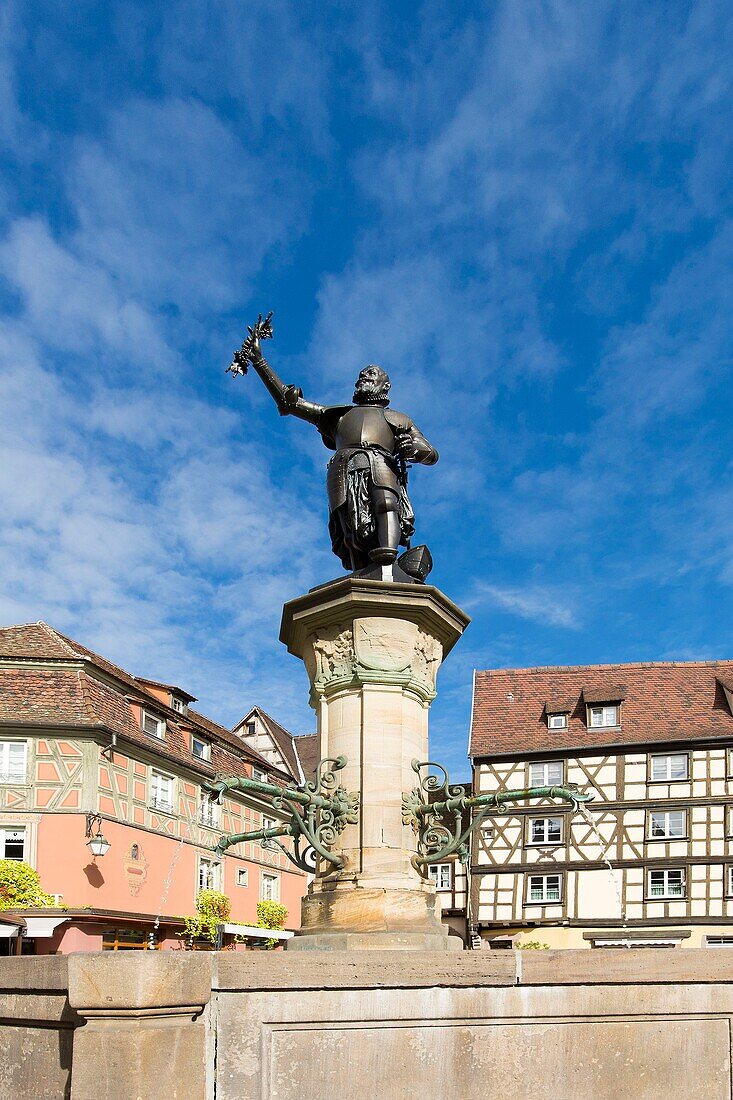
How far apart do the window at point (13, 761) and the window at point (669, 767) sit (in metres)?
19.7

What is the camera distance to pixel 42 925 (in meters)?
25.7

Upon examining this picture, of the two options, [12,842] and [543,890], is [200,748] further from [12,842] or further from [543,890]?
[543,890]

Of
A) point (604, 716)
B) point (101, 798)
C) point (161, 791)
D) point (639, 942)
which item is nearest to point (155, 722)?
point (161, 791)

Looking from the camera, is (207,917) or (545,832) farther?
(545,832)

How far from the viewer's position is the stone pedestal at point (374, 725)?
6.38 m

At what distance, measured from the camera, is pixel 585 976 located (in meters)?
5.09

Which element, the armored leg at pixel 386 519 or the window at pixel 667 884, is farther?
the window at pixel 667 884

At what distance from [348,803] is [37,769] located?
24171mm

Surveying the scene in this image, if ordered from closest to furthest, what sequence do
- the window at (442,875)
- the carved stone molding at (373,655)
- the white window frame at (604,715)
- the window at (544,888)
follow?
the carved stone molding at (373,655), the window at (544,888), the white window frame at (604,715), the window at (442,875)

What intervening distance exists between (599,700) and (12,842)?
19.5m

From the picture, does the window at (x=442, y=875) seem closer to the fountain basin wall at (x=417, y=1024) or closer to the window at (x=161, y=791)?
the window at (x=161, y=791)

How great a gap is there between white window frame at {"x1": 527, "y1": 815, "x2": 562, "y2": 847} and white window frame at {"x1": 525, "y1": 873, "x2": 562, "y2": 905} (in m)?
1.02

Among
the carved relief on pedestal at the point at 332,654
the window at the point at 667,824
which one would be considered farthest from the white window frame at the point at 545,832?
the carved relief on pedestal at the point at 332,654

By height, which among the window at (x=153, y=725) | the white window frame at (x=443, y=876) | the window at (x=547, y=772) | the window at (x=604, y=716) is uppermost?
the window at (x=604, y=716)
